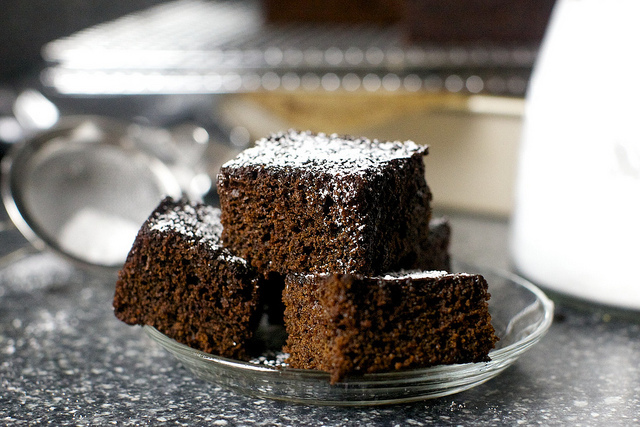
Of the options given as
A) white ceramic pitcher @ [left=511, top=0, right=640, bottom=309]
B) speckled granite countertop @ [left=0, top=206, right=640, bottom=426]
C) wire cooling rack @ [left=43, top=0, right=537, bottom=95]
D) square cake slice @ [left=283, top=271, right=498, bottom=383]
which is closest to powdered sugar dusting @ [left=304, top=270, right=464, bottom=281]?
square cake slice @ [left=283, top=271, right=498, bottom=383]

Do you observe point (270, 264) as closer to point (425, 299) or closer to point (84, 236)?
point (425, 299)

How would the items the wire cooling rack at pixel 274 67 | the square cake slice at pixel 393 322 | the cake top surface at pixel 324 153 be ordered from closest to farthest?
the square cake slice at pixel 393 322 < the cake top surface at pixel 324 153 < the wire cooling rack at pixel 274 67

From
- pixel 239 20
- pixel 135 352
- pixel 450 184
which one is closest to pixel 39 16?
pixel 239 20

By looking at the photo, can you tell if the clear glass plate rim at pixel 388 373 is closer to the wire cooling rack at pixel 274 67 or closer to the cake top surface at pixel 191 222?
the cake top surface at pixel 191 222

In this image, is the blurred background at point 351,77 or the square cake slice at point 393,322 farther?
the blurred background at point 351,77

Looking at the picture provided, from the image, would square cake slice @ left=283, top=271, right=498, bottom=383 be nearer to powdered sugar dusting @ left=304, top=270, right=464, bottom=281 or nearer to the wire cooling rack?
powdered sugar dusting @ left=304, top=270, right=464, bottom=281

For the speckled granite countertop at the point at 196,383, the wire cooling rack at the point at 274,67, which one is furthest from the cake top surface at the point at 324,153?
the wire cooling rack at the point at 274,67
